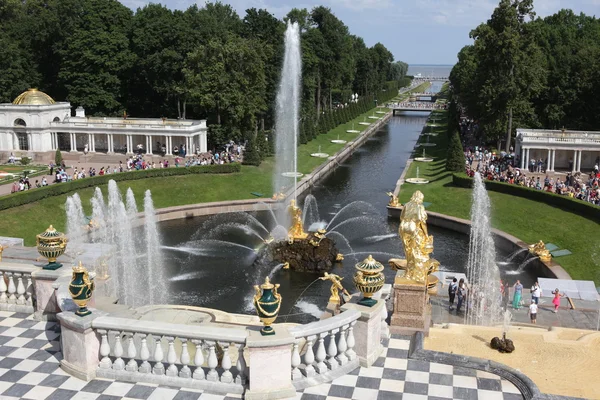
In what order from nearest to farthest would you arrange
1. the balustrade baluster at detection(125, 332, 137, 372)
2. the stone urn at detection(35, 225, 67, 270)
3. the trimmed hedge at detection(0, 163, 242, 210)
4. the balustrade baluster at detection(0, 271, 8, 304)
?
the balustrade baluster at detection(125, 332, 137, 372)
the stone urn at detection(35, 225, 67, 270)
the balustrade baluster at detection(0, 271, 8, 304)
the trimmed hedge at detection(0, 163, 242, 210)

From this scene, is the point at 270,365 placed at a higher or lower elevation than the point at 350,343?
higher

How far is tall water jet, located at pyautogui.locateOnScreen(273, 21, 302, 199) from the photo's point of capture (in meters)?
55.3

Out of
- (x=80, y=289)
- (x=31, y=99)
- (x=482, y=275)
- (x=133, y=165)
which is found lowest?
(x=482, y=275)

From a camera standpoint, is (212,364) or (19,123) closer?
(212,364)

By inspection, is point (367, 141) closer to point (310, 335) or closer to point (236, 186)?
point (236, 186)

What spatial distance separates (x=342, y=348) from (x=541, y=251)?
2824cm

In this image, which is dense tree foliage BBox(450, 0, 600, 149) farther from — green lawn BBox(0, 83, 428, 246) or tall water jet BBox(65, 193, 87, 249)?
tall water jet BBox(65, 193, 87, 249)

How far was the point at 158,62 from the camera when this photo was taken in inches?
3046

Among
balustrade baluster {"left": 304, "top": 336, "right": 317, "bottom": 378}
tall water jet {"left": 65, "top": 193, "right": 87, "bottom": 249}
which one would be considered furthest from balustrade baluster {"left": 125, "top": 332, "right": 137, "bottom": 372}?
tall water jet {"left": 65, "top": 193, "right": 87, "bottom": 249}

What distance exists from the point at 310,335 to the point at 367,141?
92.0 m

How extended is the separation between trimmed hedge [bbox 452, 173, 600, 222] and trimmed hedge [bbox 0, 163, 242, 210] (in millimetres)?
21394

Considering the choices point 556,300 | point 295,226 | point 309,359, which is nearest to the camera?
point 309,359

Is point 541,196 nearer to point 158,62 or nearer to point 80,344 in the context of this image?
point 80,344

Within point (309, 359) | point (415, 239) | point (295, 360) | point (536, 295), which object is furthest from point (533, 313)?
point (295, 360)
